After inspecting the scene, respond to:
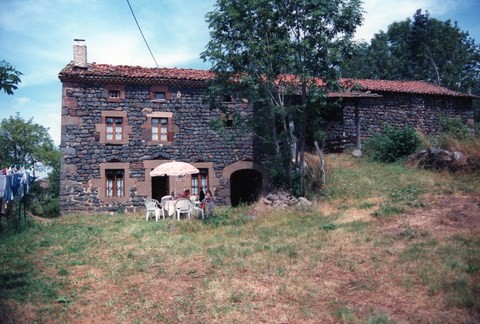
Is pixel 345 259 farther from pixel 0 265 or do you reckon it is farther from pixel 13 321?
pixel 0 265

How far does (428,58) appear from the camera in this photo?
101ft

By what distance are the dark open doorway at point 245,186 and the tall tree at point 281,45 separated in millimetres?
4263

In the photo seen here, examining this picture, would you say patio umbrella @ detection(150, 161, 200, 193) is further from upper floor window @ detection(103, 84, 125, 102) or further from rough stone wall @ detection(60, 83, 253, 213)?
upper floor window @ detection(103, 84, 125, 102)

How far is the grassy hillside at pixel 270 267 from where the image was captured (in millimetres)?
4848

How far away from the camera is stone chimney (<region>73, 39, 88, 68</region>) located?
1500 centimetres

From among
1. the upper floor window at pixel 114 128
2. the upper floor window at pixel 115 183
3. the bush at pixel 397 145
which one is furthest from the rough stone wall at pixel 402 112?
the upper floor window at pixel 115 183

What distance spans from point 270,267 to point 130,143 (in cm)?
1068

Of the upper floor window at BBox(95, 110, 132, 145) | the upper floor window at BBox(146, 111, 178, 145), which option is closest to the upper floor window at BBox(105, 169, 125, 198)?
the upper floor window at BBox(95, 110, 132, 145)

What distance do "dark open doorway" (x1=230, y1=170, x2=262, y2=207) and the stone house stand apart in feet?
0.61

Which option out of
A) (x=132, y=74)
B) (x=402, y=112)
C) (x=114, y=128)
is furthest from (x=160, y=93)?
(x=402, y=112)

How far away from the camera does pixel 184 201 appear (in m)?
11.9

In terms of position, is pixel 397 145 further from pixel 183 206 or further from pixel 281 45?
pixel 183 206

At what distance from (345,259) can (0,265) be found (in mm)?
6687

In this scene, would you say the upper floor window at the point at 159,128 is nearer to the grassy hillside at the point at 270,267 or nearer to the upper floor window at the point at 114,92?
the upper floor window at the point at 114,92
